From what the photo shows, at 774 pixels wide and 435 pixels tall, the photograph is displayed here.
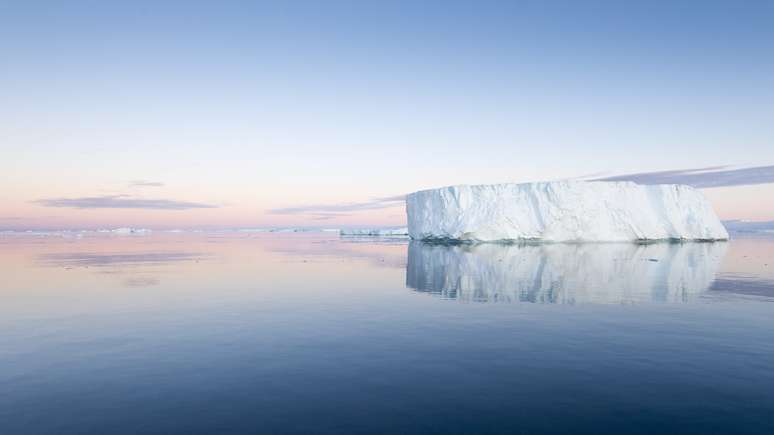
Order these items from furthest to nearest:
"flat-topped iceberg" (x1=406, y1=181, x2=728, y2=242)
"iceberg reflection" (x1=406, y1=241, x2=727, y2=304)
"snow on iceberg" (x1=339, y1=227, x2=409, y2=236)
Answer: "snow on iceberg" (x1=339, y1=227, x2=409, y2=236), "flat-topped iceberg" (x1=406, y1=181, x2=728, y2=242), "iceberg reflection" (x1=406, y1=241, x2=727, y2=304)

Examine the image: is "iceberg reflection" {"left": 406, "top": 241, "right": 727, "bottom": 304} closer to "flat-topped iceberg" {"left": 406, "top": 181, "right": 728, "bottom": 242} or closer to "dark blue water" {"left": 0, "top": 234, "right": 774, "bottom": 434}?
"dark blue water" {"left": 0, "top": 234, "right": 774, "bottom": 434}

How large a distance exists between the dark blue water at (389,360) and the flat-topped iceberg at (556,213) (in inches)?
1392

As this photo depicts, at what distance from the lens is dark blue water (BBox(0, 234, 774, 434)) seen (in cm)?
625

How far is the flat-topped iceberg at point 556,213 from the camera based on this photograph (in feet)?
175

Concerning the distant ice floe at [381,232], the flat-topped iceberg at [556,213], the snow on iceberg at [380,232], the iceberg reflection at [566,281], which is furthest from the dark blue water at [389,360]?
the distant ice floe at [381,232]

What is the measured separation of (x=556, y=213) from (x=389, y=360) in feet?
161

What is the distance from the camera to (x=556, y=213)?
53.3m

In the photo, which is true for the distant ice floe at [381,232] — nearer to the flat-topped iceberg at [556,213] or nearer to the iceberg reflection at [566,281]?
the flat-topped iceberg at [556,213]

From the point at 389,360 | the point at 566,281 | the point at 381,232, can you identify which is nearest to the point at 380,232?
the point at 381,232

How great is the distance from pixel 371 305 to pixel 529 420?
972 cm

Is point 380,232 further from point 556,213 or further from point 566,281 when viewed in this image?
point 566,281

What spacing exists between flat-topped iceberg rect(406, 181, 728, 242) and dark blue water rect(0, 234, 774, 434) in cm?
3536

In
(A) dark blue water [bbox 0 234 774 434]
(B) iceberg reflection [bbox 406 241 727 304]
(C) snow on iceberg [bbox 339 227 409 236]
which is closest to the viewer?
(A) dark blue water [bbox 0 234 774 434]

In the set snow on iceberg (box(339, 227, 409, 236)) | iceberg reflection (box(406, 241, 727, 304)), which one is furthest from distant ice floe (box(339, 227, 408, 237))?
iceberg reflection (box(406, 241, 727, 304))
